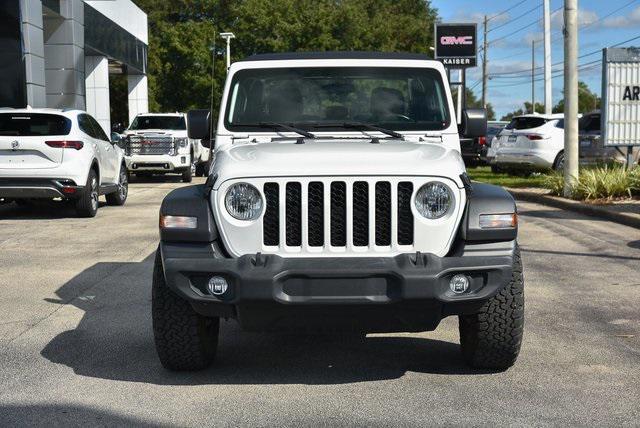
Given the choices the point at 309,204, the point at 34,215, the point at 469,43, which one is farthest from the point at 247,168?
the point at 469,43

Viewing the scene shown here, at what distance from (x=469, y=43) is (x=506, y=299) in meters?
31.8

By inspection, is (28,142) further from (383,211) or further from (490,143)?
(490,143)

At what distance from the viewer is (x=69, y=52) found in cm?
2608

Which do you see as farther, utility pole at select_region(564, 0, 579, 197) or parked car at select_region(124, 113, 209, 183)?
parked car at select_region(124, 113, 209, 183)

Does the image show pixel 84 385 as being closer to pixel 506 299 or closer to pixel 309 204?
pixel 309 204

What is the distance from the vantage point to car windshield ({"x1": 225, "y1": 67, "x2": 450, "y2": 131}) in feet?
21.2

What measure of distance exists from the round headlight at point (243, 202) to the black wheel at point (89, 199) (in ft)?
33.1

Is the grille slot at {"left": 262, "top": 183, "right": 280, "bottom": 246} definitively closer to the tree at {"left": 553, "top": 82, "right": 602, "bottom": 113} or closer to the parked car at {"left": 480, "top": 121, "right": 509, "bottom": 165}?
the parked car at {"left": 480, "top": 121, "right": 509, "bottom": 165}

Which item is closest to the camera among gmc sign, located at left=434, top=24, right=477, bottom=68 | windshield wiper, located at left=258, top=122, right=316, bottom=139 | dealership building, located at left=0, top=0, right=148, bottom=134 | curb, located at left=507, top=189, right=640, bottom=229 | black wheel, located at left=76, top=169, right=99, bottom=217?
windshield wiper, located at left=258, top=122, right=316, bottom=139

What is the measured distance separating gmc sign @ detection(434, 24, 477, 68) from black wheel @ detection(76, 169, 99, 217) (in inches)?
879

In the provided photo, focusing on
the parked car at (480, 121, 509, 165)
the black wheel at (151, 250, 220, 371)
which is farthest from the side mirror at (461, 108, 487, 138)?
the parked car at (480, 121, 509, 165)

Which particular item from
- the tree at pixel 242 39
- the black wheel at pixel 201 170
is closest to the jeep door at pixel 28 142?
the black wheel at pixel 201 170

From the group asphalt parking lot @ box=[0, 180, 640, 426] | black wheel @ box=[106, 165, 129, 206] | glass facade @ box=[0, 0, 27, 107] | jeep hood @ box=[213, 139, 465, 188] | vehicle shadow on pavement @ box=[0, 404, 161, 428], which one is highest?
glass facade @ box=[0, 0, 27, 107]

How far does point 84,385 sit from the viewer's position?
5254 millimetres
